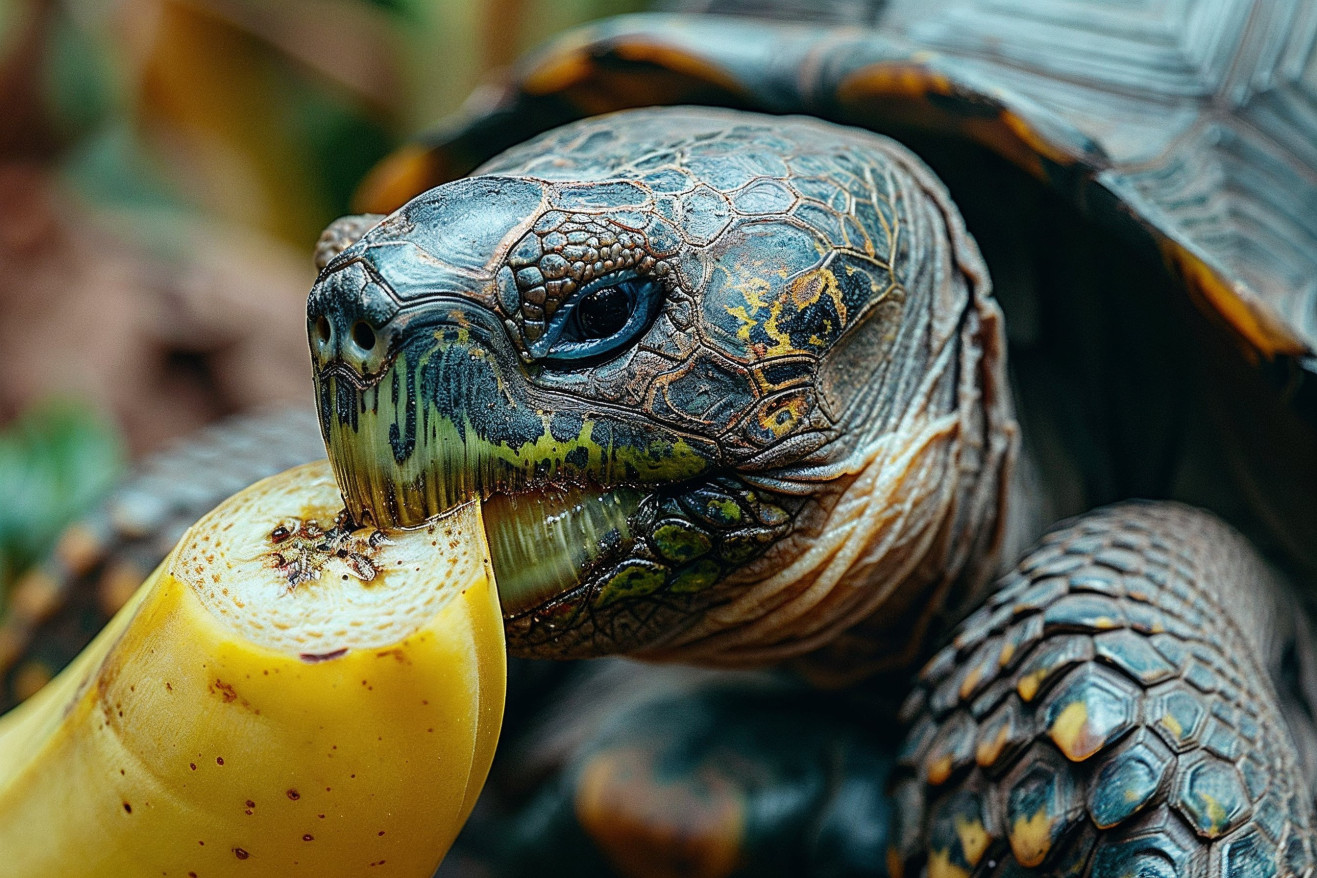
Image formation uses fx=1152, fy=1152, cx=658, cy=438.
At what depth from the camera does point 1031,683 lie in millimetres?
1405

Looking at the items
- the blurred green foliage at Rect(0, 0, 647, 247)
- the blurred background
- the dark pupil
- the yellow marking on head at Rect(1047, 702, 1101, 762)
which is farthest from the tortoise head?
the blurred green foliage at Rect(0, 0, 647, 247)

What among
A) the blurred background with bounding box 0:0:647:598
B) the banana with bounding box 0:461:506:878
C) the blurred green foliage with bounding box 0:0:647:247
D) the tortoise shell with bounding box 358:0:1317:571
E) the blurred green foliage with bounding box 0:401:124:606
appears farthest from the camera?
the blurred green foliage with bounding box 0:0:647:247

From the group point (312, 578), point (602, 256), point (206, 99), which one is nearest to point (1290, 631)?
point (602, 256)

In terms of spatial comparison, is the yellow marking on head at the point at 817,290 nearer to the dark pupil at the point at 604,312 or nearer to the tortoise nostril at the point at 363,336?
the dark pupil at the point at 604,312

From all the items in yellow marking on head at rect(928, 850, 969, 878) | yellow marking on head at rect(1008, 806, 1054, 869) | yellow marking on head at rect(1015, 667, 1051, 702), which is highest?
yellow marking on head at rect(1015, 667, 1051, 702)

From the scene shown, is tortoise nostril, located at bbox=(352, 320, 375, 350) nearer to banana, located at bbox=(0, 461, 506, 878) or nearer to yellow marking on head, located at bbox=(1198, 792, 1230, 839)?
banana, located at bbox=(0, 461, 506, 878)

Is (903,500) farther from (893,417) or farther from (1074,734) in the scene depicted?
(1074,734)

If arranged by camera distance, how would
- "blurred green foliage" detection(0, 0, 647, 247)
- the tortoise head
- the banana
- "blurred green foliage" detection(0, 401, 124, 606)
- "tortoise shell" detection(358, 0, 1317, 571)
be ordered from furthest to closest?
"blurred green foliage" detection(0, 0, 647, 247) < "blurred green foliage" detection(0, 401, 124, 606) < "tortoise shell" detection(358, 0, 1317, 571) < the tortoise head < the banana

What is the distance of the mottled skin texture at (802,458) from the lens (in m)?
1.19

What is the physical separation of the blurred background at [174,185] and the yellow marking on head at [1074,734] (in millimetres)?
2336

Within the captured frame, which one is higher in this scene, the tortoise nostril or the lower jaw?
the tortoise nostril

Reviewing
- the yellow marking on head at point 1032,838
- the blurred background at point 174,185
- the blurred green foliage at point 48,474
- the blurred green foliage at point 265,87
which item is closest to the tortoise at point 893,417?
A: the yellow marking on head at point 1032,838

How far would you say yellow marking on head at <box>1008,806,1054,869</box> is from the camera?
132cm

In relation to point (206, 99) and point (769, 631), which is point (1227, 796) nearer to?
point (769, 631)
